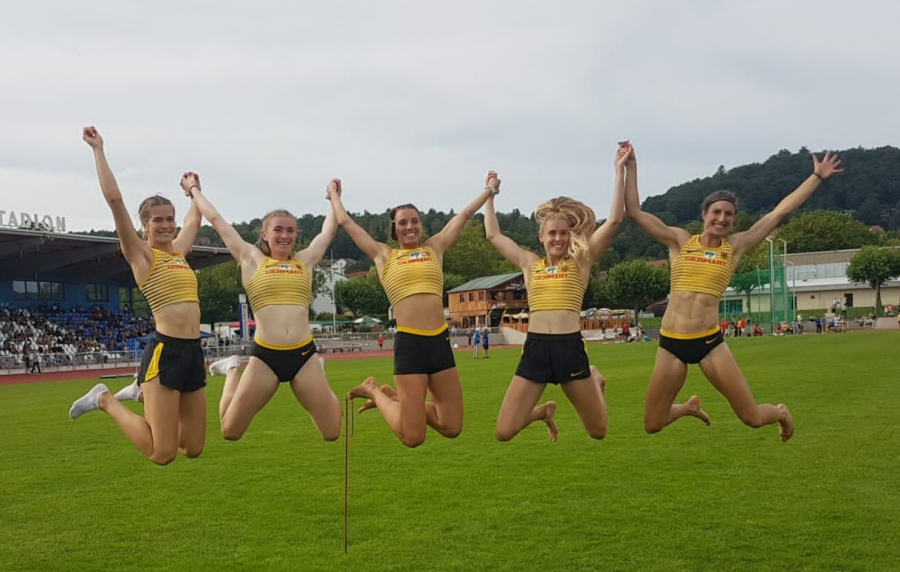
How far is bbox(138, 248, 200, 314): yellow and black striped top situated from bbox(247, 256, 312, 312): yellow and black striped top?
2.26ft

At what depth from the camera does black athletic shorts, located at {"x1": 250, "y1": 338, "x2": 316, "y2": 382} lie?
29.2ft

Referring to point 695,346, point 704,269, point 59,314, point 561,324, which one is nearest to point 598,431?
point 561,324

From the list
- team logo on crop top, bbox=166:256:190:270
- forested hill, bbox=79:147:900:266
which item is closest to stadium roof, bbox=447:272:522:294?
forested hill, bbox=79:147:900:266

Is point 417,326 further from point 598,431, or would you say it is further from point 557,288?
point 598,431

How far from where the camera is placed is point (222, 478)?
717 inches

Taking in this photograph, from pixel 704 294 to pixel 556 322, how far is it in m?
1.71

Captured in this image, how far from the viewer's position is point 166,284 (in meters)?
8.94

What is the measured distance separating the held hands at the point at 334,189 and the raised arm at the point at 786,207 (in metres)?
4.67

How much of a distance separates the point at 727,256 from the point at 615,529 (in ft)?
20.2

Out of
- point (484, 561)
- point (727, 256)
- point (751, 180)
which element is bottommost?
point (484, 561)

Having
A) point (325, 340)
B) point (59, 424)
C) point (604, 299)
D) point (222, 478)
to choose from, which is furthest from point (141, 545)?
point (604, 299)

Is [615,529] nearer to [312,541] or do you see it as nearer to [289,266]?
[312,541]

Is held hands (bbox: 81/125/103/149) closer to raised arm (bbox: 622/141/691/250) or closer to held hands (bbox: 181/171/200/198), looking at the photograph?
held hands (bbox: 181/171/200/198)

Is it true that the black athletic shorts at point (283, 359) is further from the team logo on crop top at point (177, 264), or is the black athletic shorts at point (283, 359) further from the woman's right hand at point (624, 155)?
the woman's right hand at point (624, 155)
